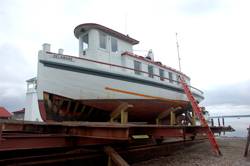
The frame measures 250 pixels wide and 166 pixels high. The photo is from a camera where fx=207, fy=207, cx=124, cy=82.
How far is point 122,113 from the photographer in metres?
5.98

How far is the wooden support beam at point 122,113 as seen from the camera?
5.93m

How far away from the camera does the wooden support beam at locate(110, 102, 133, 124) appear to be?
19.4ft

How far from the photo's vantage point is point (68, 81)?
611 centimetres

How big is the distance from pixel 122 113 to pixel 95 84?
3.98 feet

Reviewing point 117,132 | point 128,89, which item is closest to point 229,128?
point 128,89

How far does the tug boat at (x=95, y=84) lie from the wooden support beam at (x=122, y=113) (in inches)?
6.1

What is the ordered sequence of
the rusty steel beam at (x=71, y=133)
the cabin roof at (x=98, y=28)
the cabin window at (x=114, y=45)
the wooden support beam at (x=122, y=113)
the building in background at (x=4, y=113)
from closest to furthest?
the rusty steel beam at (x=71, y=133) < the wooden support beam at (x=122, y=113) < the cabin roof at (x=98, y=28) < the cabin window at (x=114, y=45) < the building in background at (x=4, y=113)

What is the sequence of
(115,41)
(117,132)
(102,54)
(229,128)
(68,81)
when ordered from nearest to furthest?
(117,132), (68,81), (102,54), (115,41), (229,128)

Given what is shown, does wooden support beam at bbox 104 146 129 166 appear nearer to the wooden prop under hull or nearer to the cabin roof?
the wooden prop under hull

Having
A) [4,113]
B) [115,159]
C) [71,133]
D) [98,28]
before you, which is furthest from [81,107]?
[4,113]

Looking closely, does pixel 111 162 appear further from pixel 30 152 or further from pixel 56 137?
pixel 30 152

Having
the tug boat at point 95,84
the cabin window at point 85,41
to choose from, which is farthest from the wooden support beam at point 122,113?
the cabin window at point 85,41

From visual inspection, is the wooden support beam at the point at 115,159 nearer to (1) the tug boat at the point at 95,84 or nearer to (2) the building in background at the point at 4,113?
Answer: (1) the tug boat at the point at 95,84

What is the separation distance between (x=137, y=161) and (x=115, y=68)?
9.94ft
